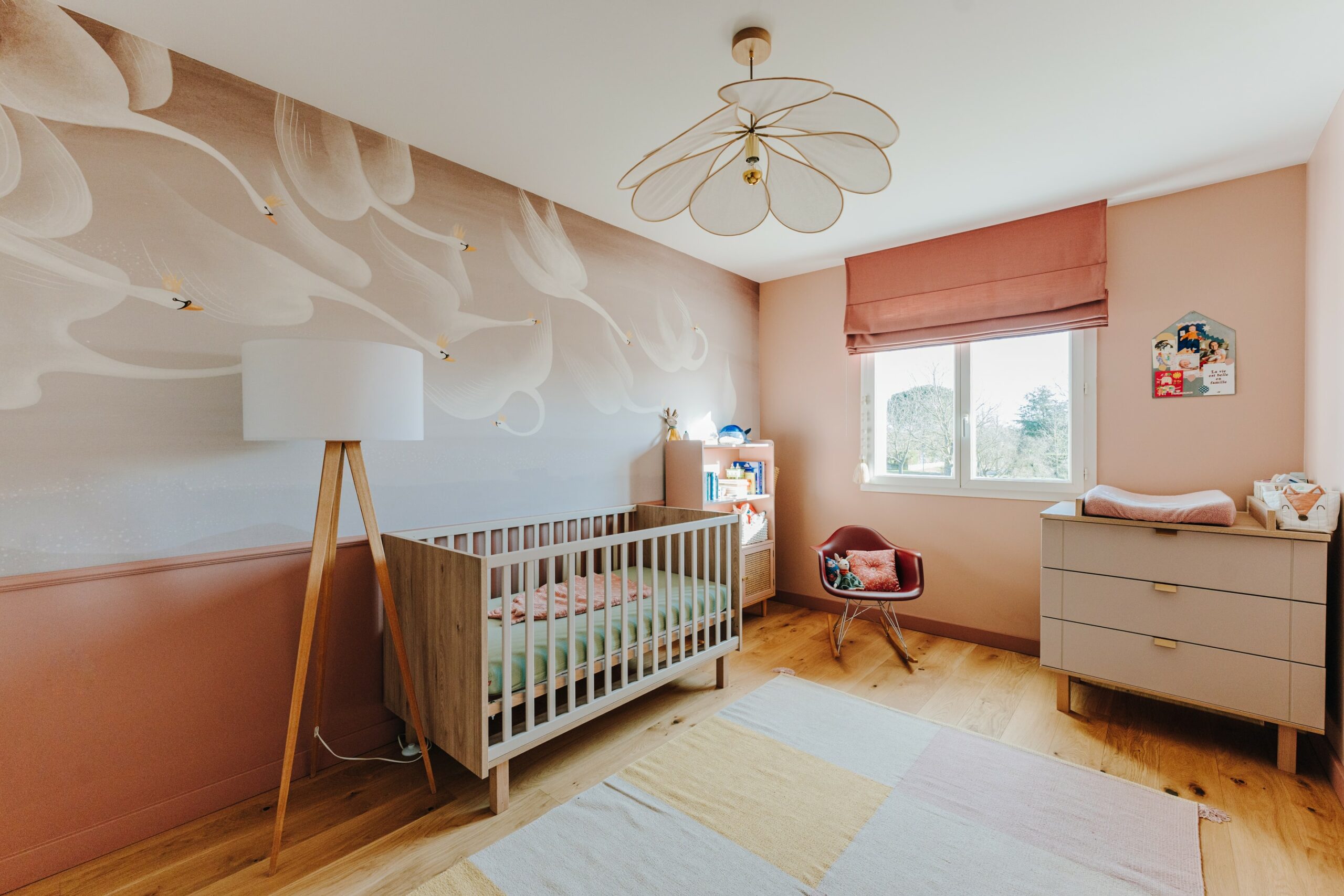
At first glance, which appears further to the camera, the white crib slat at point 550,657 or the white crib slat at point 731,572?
the white crib slat at point 731,572

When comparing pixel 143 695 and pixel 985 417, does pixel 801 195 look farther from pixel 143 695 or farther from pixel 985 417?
pixel 143 695

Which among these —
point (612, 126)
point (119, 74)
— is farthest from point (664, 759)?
point (119, 74)

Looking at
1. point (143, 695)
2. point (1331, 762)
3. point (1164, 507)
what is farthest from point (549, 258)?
point (1331, 762)

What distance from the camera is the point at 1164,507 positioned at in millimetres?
2311

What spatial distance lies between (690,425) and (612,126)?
1.95 metres

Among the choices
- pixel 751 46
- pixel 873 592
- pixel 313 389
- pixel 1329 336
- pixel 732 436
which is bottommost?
pixel 873 592

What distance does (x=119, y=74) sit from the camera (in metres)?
1.74

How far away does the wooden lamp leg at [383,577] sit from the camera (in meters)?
1.86

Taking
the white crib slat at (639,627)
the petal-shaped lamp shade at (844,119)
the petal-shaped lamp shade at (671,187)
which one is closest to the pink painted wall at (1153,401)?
the white crib slat at (639,627)

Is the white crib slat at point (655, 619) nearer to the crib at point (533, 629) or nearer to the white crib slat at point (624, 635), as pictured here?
the crib at point (533, 629)

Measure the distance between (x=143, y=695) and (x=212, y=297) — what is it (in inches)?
49.8

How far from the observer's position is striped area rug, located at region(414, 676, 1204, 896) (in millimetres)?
1594

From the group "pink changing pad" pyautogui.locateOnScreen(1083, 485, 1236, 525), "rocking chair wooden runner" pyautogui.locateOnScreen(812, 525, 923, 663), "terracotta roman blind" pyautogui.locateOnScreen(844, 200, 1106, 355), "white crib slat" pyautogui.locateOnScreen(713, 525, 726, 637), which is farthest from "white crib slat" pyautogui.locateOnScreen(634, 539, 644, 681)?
"terracotta roman blind" pyautogui.locateOnScreen(844, 200, 1106, 355)

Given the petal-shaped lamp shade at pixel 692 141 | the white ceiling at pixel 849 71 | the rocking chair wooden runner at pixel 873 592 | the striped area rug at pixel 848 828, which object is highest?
the white ceiling at pixel 849 71
